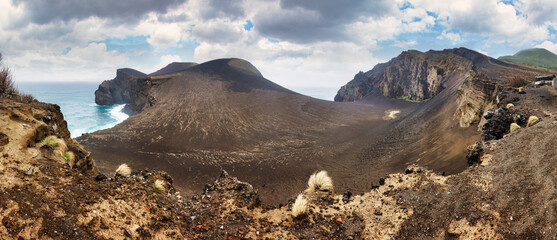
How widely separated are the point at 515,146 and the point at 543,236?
461 centimetres

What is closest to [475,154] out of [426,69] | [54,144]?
[54,144]

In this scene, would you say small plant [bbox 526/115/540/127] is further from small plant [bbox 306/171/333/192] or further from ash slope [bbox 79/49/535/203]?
small plant [bbox 306/171/333/192]

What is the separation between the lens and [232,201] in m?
6.48

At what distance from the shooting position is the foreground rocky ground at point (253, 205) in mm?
4203

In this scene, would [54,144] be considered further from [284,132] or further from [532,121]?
[284,132]

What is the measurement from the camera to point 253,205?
6582 millimetres

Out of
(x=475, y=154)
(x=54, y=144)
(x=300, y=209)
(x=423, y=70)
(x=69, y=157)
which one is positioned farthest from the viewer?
(x=423, y=70)

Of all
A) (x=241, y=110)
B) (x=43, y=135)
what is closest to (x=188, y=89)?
(x=241, y=110)

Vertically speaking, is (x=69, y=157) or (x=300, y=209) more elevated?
(x=69, y=157)

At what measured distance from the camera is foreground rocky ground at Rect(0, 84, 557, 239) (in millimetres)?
4203

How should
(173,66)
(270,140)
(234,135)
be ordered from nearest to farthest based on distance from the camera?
1. (270,140)
2. (234,135)
3. (173,66)

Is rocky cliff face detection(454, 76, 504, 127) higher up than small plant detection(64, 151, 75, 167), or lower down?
higher up

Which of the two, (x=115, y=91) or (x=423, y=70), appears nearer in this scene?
(x=423, y=70)

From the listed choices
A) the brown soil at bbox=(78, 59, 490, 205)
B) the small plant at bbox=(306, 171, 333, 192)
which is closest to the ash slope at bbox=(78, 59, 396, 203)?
the brown soil at bbox=(78, 59, 490, 205)
